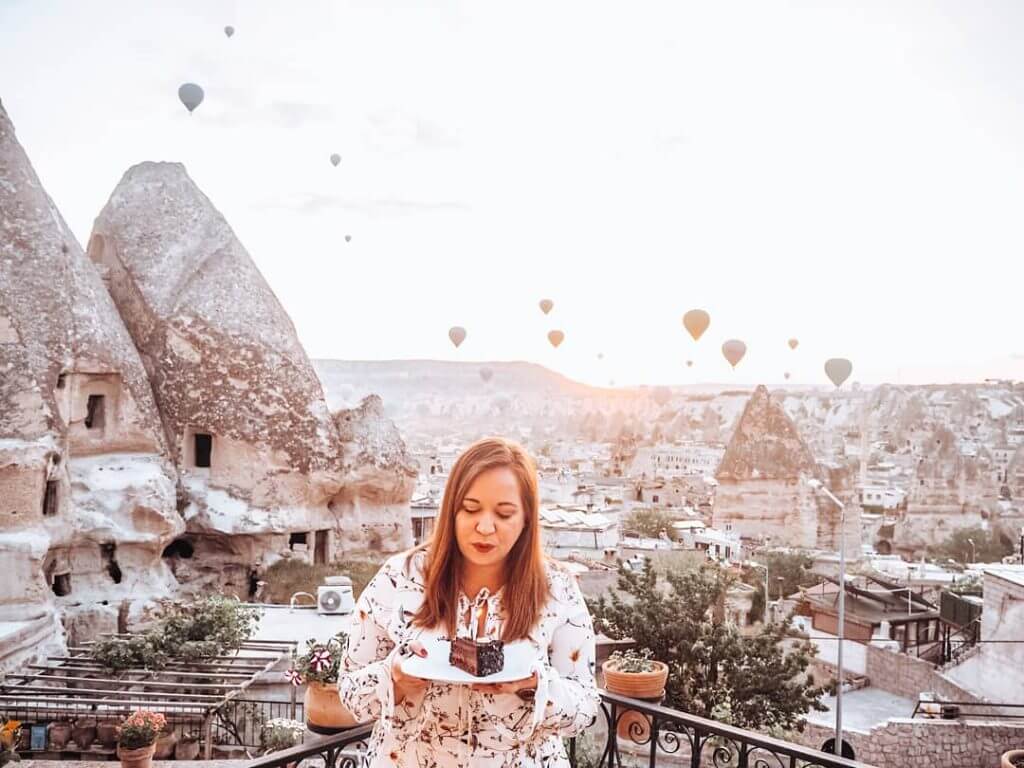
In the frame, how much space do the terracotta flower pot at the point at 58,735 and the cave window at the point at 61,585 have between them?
676cm

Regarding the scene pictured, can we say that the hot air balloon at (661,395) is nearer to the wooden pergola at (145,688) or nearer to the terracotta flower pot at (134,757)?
the wooden pergola at (145,688)

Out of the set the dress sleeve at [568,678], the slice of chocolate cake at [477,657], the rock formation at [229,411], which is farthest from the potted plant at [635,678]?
the rock formation at [229,411]

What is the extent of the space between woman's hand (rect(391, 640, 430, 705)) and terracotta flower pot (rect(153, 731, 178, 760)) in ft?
27.1

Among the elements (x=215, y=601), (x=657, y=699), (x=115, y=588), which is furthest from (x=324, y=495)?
(x=657, y=699)

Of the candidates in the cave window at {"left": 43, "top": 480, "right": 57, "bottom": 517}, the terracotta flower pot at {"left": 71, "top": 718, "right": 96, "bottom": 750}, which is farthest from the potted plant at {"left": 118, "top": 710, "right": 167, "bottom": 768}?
the cave window at {"left": 43, "top": 480, "right": 57, "bottom": 517}

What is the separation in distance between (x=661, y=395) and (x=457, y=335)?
100 meters

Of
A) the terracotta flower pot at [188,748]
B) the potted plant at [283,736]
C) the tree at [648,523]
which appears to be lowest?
the tree at [648,523]

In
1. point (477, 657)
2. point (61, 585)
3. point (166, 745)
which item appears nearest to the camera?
point (477, 657)

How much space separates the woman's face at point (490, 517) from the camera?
201 centimetres

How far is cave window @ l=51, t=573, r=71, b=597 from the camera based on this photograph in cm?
1532

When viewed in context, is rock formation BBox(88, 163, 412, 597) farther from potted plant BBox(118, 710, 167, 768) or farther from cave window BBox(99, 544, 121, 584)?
potted plant BBox(118, 710, 167, 768)

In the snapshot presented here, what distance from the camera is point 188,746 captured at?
9.49 metres

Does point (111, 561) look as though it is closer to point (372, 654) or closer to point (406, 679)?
point (372, 654)

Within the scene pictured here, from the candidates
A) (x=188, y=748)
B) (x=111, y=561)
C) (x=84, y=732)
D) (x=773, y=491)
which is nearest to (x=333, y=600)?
(x=188, y=748)
